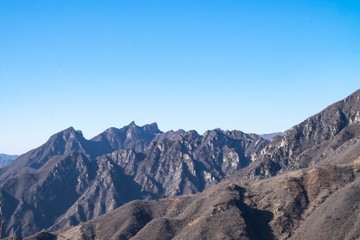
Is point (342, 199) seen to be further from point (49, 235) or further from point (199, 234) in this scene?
point (49, 235)

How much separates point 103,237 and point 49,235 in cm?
3038

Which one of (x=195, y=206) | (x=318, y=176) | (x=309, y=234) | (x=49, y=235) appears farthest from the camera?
(x=49, y=235)

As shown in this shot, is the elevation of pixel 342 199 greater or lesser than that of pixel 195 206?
lesser

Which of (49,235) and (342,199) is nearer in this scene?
(342,199)

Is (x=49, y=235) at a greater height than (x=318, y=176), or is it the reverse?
(x=49, y=235)

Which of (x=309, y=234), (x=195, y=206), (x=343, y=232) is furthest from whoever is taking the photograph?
(x=195, y=206)

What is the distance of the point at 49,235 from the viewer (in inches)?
7343

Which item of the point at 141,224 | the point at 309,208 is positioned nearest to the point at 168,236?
the point at 141,224

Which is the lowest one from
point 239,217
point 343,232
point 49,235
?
point 343,232

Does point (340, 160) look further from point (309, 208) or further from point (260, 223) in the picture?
point (260, 223)

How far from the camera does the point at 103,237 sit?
599ft

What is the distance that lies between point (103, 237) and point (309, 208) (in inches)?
4188

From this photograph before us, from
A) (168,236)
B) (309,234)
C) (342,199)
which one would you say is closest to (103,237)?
(168,236)

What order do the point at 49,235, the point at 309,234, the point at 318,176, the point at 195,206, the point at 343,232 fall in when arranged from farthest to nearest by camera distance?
the point at 49,235 < the point at 195,206 < the point at 318,176 < the point at 309,234 < the point at 343,232
